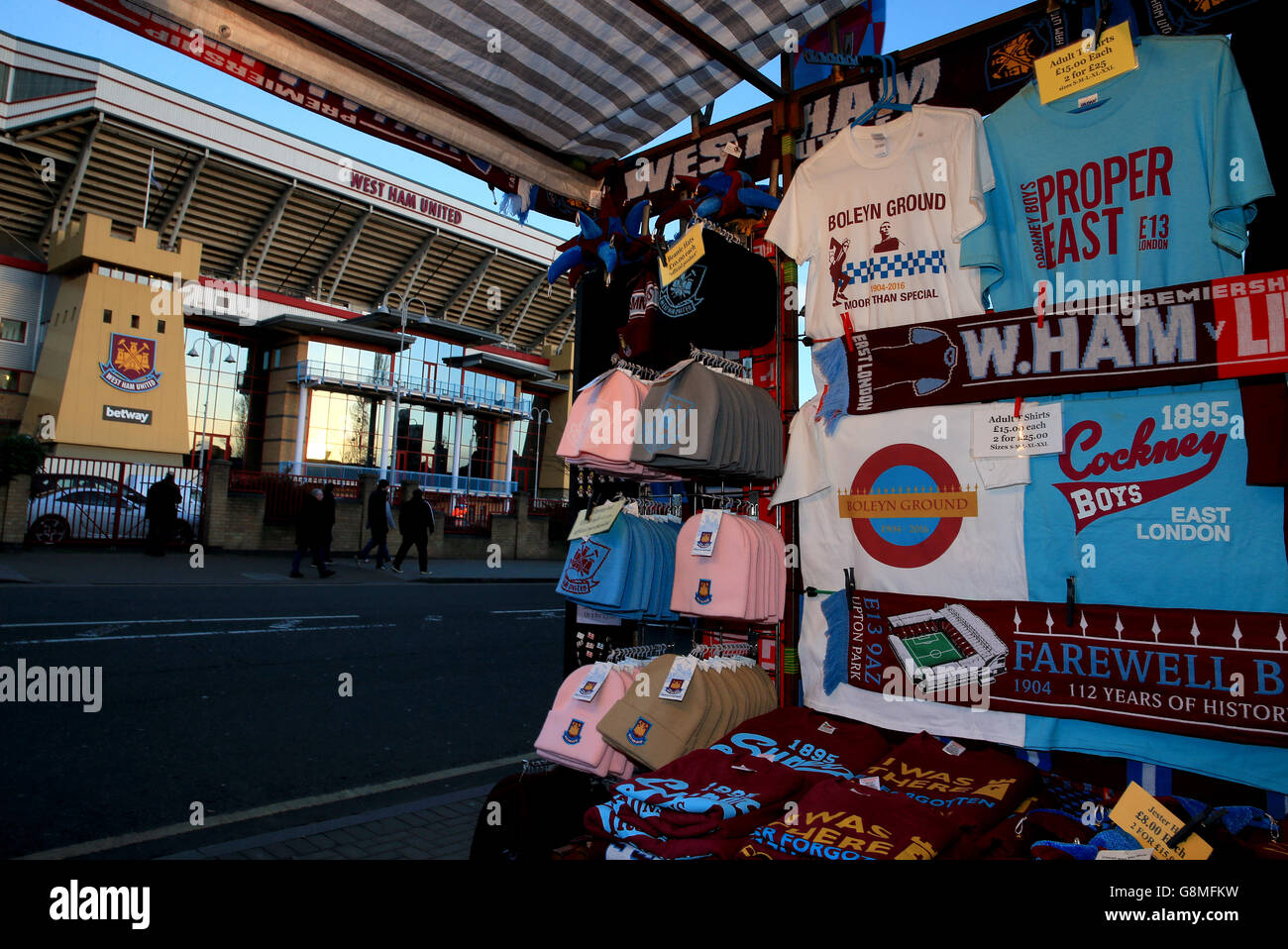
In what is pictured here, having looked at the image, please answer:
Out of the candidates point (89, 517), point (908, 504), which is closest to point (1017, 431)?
point (908, 504)

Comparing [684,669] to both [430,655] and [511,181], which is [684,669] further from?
[430,655]

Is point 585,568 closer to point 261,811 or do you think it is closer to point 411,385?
point 261,811

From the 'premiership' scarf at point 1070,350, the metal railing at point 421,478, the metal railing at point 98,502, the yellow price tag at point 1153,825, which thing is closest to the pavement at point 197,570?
the metal railing at point 98,502

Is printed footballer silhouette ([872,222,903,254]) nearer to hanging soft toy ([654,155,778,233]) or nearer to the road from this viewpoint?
hanging soft toy ([654,155,778,233])

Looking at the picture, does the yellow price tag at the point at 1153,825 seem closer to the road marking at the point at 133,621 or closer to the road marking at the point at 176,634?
the road marking at the point at 176,634

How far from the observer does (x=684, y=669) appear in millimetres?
3002

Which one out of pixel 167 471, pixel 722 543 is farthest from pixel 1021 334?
pixel 167 471

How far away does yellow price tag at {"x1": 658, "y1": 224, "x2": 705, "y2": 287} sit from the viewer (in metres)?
3.16

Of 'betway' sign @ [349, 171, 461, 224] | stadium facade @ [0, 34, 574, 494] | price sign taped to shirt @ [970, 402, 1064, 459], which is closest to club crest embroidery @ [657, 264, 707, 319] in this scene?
price sign taped to shirt @ [970, 402, 1064, 459]

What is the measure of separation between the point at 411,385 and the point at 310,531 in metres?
24.7

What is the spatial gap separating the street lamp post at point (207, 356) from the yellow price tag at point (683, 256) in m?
38.4

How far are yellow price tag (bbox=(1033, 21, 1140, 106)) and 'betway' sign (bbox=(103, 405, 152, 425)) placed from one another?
35.1 m

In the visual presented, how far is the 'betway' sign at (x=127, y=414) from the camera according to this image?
29688 millimetres

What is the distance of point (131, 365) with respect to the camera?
99.6 feet
